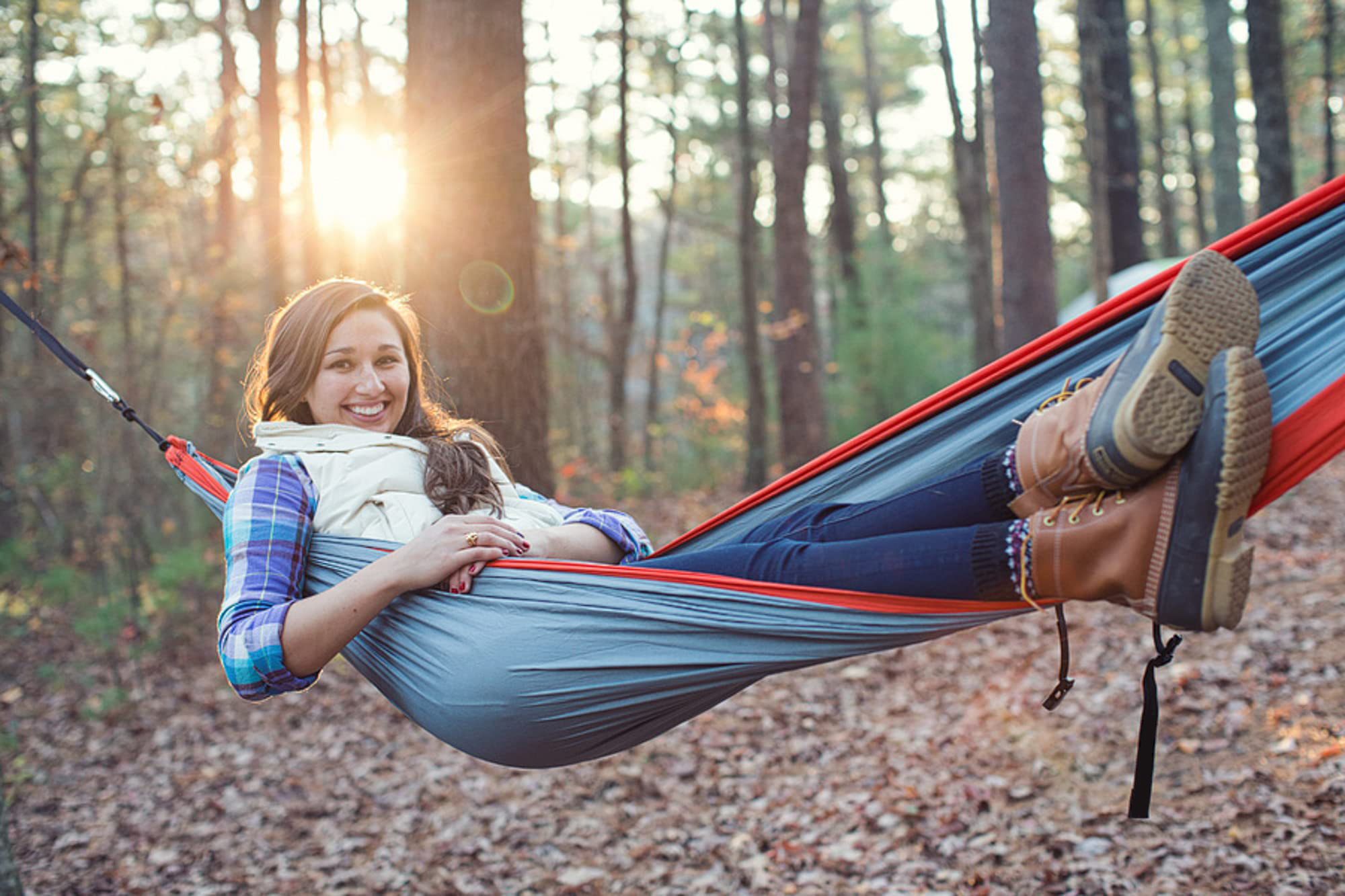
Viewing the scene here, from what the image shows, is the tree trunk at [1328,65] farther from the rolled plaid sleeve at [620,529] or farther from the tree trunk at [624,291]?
the rolled plaid sleeve at [620,529]

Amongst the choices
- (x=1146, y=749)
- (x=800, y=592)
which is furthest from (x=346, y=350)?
(x=1146, y=749)

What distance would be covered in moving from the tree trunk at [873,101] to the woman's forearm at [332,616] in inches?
468


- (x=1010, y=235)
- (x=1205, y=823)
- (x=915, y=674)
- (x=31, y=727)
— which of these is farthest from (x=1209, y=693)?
(x=31, y=727)

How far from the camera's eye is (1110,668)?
3311mm

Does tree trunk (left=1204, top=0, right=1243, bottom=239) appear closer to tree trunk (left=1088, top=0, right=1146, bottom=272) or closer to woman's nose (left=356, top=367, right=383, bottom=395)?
tree trunk (left=1088, top=0, right=1146, bottom=272)

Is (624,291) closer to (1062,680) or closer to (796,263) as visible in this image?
(796,263)

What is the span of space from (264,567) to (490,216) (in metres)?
1.51

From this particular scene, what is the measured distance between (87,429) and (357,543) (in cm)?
556

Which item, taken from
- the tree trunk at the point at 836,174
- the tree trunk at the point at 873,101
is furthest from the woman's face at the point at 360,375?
the tree trunk at the point at 873,101

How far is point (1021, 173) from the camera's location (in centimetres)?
336

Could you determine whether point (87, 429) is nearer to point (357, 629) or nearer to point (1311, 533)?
point (357, 629)

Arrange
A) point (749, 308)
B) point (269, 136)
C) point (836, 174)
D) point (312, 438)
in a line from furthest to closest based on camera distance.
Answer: point (836, 174)
point (749, 308)
point (269, 136)
point (312, 438)

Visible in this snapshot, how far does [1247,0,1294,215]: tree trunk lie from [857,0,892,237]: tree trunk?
6.70 metres

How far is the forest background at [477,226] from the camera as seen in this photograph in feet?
8.89
